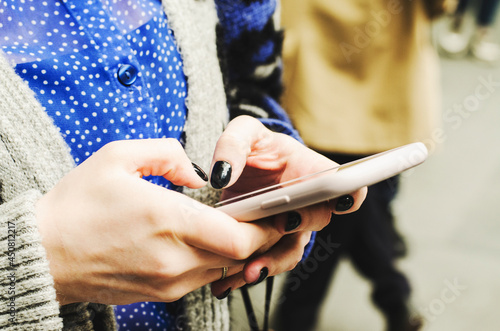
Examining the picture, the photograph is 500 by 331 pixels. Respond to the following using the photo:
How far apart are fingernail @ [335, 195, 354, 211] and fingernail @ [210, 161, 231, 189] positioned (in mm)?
134

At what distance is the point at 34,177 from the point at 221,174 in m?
0.22

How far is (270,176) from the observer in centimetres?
61

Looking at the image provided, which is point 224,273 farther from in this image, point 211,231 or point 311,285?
point 311,285

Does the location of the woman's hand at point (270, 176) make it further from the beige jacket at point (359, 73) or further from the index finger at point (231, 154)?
the beige jacket at point (359, 73)

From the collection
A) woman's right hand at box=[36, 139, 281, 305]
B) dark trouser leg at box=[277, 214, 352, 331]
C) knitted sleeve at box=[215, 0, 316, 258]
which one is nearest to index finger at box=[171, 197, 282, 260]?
woman's right hand at box=[36, 139, 281, 305]

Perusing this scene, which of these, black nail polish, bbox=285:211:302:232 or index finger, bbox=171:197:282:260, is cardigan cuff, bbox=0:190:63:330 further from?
black nail polish, bbox=285:211:302:232

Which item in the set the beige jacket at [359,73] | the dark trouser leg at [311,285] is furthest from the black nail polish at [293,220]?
the dark trouser leg at [311,285]

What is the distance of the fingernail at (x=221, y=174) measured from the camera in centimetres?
49

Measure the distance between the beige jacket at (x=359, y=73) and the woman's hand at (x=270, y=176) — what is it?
593 millimetres

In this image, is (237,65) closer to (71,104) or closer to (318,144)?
(71,104)

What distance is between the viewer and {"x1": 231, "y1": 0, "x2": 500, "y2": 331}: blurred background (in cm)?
165

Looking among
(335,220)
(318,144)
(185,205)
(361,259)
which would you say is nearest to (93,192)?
(185,205)

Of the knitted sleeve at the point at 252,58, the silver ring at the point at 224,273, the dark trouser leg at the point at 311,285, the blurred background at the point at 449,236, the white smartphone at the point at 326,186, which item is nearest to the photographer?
the white smartphone at the point at 326,186

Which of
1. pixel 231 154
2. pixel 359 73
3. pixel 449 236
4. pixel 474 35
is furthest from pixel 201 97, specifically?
pixel 474 35
